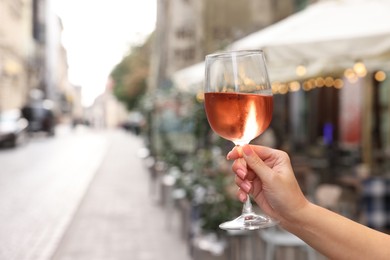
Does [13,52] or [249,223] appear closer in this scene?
[249,223]

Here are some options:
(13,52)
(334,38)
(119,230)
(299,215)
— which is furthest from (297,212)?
(13,52)

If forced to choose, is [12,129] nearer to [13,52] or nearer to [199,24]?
[199,24]

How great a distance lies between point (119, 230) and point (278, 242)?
4.11 m

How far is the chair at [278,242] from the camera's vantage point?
15.4ft

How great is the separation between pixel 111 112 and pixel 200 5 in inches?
3971

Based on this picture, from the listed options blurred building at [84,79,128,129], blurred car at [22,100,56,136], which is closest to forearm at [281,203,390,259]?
blurred car at [22,100,56,136]

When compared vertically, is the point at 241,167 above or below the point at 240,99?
below

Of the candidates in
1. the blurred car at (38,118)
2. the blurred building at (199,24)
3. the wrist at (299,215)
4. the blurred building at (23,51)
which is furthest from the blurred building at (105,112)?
the wrist at (299,215)

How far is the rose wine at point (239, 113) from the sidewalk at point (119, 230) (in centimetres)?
545

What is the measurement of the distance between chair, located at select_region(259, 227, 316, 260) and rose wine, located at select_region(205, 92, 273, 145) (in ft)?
11.1

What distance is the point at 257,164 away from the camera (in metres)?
1.30

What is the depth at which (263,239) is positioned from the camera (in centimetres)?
493

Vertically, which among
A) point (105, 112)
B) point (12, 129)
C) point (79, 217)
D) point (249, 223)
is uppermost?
point (249, 223)

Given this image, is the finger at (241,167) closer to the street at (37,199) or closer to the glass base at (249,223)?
the glass base at (249,223)
